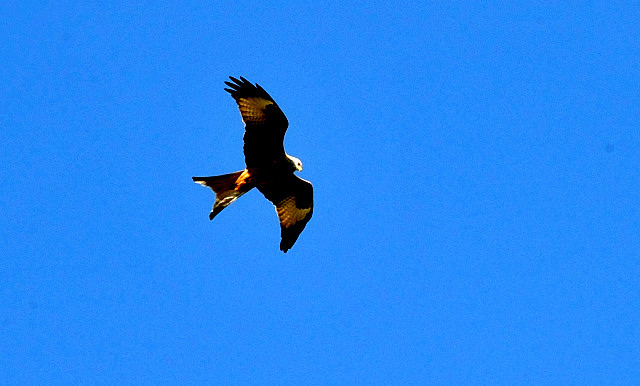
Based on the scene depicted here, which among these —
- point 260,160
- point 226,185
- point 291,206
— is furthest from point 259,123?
point 291,206

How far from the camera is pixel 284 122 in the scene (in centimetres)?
1309

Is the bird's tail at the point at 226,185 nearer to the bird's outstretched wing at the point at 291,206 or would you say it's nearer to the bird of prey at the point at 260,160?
the bird of prey at the point at 260,160

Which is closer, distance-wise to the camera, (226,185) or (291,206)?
(226,185)

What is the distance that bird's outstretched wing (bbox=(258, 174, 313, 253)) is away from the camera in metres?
14.1

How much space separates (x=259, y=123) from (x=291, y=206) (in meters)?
1.67

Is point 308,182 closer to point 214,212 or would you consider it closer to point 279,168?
point 279,168

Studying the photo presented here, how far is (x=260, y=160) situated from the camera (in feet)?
44.0

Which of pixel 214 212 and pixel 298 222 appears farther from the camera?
pixel 298 222

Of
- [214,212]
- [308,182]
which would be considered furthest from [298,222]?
[214,212]

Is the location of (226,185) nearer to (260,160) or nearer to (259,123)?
(260,160)

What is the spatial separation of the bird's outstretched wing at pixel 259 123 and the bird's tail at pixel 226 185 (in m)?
0.23

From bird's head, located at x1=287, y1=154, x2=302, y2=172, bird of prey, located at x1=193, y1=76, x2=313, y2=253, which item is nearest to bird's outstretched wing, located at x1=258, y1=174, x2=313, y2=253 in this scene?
bird of prey, located at x1=193, y1=76, x2=313, y2=253

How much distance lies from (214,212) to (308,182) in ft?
5.20

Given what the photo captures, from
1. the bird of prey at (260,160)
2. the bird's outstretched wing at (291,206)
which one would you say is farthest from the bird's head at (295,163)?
the bird's outstretched wing at (291,206)
